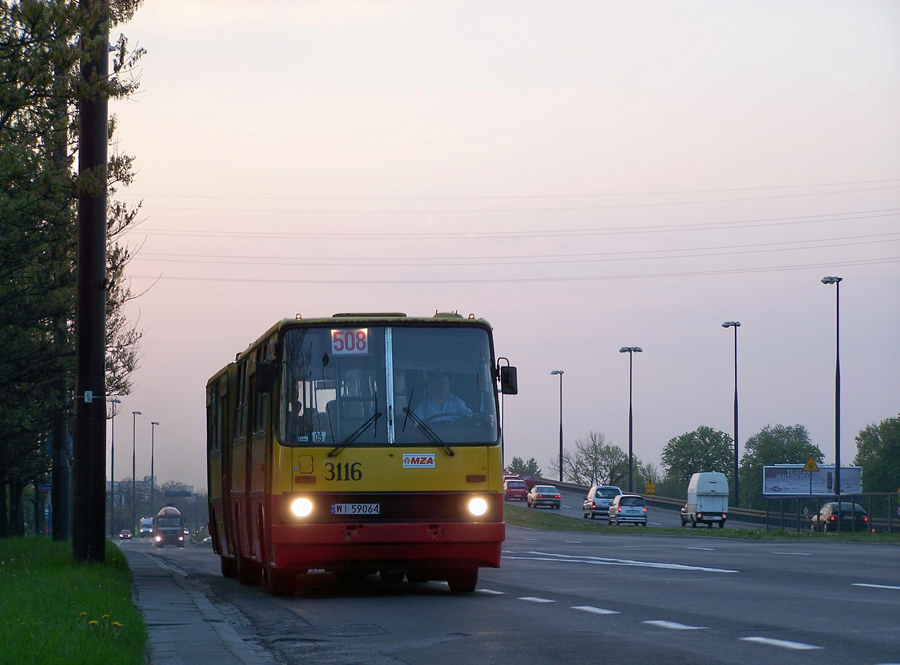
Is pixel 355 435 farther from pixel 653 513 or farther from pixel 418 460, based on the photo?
pixel 653 513

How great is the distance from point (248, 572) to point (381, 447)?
4.90 meters

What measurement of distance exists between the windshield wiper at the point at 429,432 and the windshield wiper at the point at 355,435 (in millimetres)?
334

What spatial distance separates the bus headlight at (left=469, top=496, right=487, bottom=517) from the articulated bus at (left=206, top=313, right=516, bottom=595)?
0.05 feet

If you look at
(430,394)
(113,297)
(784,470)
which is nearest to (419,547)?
(430,394)

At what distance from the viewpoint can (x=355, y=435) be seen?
14.6 meters

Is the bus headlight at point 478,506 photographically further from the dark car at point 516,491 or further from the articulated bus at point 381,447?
the dark car at point 516,491

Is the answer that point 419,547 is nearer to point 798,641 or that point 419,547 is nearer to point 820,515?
point 798,641

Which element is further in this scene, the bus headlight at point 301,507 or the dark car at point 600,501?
the dark car at point 600,501

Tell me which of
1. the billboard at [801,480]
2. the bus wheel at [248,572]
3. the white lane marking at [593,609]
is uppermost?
the white lane marking at [593,609]

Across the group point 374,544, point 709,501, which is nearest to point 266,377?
point 374,544

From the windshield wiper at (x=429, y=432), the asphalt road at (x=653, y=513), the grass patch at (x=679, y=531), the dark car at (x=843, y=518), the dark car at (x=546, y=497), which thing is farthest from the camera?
the dark car at (x=546, y=497)

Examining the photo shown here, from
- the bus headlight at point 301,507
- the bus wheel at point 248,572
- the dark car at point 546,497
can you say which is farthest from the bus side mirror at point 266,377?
the dark car at point 546,497

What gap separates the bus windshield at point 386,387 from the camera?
14.7 meters

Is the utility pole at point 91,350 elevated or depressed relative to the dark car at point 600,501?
elevated
